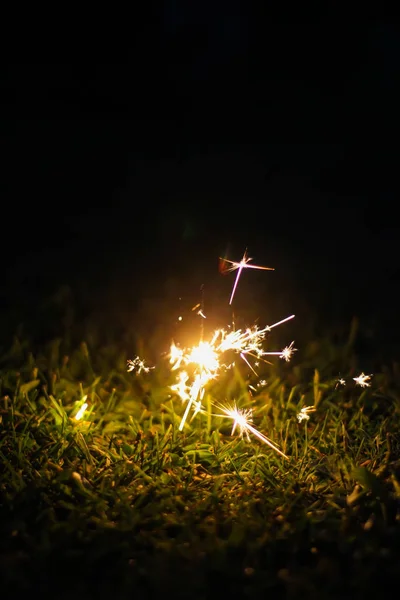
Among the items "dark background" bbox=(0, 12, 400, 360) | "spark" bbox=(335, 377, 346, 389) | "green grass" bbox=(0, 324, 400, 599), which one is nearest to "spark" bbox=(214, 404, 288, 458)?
"green grass" bbox=(0, 324, 400, 599)

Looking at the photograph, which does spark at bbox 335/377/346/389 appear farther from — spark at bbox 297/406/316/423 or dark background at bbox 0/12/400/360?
dark background at bbox 0/12/400/360

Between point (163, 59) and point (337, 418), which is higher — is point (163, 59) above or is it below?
above

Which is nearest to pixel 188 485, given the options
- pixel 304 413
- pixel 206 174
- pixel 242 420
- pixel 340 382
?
pixel 242 420

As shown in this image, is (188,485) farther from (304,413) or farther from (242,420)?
(304,413)

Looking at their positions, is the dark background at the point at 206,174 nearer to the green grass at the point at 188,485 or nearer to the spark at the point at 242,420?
the green grass at the point at 188,485

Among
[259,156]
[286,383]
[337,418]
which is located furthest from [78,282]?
[259,156]

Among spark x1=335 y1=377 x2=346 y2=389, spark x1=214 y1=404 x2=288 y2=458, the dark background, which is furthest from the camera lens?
the dark background

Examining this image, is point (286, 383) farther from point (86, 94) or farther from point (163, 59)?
point (163, 59)
